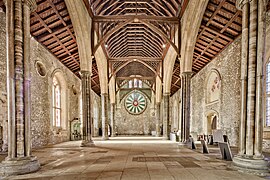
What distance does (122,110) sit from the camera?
933 inches

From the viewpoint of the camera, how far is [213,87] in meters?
12.2

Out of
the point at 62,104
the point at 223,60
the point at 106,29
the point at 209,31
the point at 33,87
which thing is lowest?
the point at 62,104

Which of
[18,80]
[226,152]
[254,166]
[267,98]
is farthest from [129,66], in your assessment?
[254,166]

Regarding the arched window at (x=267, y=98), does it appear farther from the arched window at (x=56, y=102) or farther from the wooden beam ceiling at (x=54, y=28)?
the arched window at (x=56, y=102)

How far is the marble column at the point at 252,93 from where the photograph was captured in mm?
3990

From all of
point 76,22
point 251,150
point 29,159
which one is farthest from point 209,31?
point 29,159

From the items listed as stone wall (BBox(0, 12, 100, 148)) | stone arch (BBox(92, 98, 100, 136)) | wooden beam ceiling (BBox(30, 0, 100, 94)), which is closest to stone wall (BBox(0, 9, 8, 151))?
stone wall (BBox(0, 12, 100, 148))

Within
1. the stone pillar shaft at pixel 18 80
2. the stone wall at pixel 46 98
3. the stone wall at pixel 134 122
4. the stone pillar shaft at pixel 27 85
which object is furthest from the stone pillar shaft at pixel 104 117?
the stone pillar shaft at pixel 18 80

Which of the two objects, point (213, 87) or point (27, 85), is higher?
point (213, 87)

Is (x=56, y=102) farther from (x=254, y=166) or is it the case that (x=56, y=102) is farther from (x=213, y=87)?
(x=254, y=166)

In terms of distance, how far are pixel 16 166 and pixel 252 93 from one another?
512 cm

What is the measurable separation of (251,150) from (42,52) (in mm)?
9419

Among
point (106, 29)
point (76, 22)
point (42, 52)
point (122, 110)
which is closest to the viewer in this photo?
point (76, 22)

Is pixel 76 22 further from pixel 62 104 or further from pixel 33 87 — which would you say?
pixel 62 104
